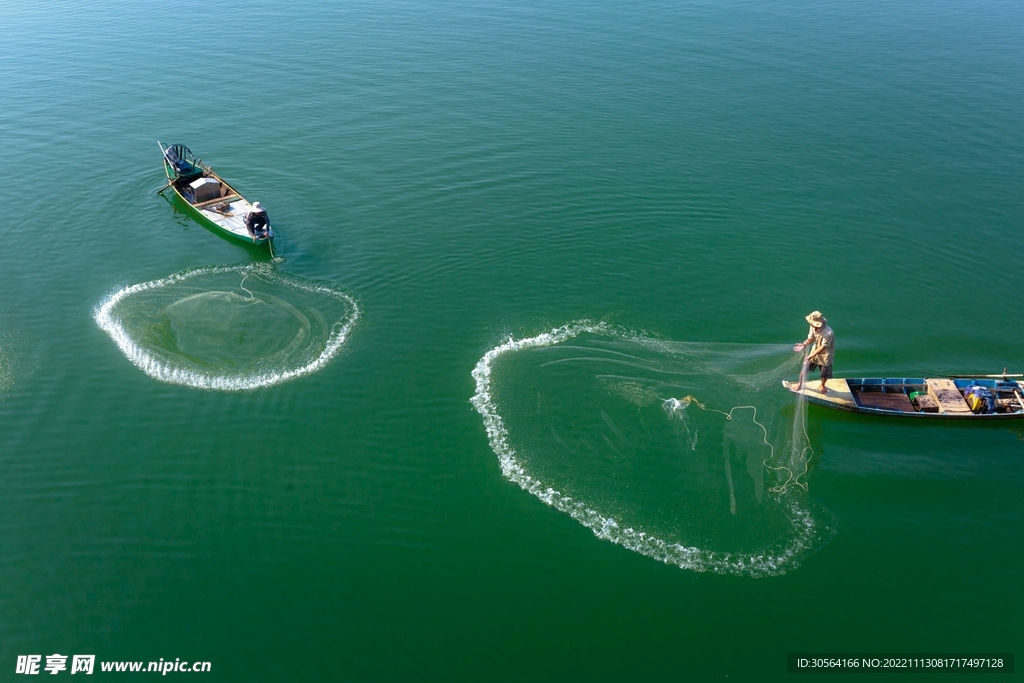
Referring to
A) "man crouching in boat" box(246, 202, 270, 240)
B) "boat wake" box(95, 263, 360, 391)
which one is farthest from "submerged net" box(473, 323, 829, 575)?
"man crouching in boat" box(246, 202, 270, 240)

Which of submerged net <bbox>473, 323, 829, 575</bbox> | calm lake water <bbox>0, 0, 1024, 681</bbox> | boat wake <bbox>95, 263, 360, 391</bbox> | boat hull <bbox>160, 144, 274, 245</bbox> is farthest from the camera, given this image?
boat hull <bbox>160, 144, 274, 245</bbox>

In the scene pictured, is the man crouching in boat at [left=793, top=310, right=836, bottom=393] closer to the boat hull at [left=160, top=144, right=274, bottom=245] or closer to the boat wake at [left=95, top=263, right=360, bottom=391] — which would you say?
the boat wake at [left=95, top=263, right=360, bottom=391]

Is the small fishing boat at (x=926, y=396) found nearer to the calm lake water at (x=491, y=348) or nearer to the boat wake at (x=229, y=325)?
the calm lake water at (x=491, y=348)

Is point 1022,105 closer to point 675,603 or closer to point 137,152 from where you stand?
point 675,603

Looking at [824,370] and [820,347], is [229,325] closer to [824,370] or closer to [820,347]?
[820,347]

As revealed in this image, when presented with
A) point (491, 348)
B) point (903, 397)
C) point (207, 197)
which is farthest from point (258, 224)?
point (903, 397)

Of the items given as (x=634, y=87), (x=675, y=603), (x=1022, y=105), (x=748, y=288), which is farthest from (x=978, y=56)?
(x=675, y=603)

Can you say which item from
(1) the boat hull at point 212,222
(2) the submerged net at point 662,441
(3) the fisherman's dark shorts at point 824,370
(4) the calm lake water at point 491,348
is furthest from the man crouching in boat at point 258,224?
(3) the fisherman's dark shorts at point 824,370

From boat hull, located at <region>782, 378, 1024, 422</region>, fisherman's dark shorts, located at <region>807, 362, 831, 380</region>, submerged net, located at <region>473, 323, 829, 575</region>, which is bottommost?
submerged net, located at <region>473, 323, 829, 575</region>
